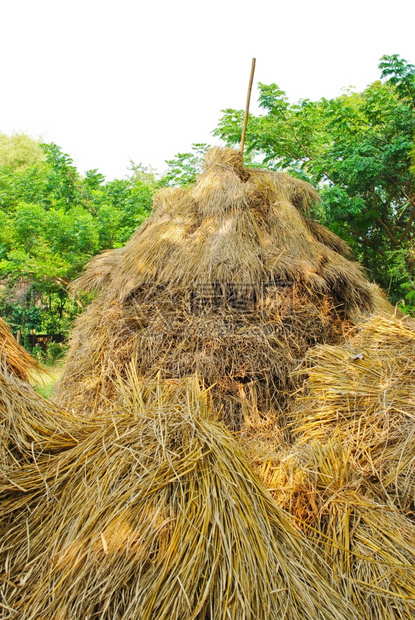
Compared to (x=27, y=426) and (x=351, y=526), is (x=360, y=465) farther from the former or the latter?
(x=27, y=426)

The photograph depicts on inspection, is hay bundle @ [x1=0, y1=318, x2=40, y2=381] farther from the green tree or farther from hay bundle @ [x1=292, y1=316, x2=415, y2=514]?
the green tree

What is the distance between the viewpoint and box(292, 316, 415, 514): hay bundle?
8.92 ft

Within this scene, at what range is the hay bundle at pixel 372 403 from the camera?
8.92ft

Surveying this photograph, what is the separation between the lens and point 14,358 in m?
2.82

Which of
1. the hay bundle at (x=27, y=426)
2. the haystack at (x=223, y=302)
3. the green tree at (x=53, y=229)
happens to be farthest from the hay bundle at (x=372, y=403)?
the green tree at (x=53, y=229)

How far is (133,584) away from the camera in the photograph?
1.86m

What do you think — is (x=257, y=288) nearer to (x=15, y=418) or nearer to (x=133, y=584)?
(x=15, y=418)

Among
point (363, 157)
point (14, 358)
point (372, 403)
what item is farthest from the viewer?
point (363, 157)

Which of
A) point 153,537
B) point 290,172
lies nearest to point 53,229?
point 290,172

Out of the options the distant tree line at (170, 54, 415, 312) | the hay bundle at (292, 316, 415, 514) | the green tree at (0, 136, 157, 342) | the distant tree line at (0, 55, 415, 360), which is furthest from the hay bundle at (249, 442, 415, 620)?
the green tree at (0, 136, 157, 342)

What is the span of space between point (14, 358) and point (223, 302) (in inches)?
75.5

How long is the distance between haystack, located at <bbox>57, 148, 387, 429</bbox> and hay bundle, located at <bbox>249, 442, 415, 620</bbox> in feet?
Answer: 3.51

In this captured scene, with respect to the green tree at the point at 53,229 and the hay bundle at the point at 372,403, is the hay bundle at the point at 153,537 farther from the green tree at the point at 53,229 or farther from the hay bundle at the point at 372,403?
the green tree at the point at 53,229

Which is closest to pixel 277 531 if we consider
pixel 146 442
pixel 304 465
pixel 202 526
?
pixel 202 526
